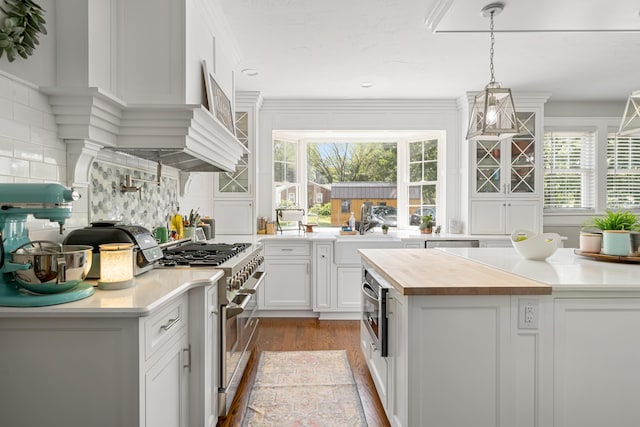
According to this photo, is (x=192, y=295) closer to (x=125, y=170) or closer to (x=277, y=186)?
(x=125, y=170)

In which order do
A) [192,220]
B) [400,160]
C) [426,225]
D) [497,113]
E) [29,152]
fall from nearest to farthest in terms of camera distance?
[29,152] → [497,113] → [192,220] → [426,225] → [400,160]

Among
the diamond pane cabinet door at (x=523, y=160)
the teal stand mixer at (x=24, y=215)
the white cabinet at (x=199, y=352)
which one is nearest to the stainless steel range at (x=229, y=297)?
the white cabinet at (x=199, y=352)

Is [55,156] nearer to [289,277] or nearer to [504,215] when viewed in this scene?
[289,277]

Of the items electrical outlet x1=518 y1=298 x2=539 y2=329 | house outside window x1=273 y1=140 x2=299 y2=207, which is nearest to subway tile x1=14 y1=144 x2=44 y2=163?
electrical outlet x1=518 y1=298 x2=539 y2=329

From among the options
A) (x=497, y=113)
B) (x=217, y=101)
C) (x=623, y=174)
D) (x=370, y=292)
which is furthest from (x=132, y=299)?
(x=623, y=174)

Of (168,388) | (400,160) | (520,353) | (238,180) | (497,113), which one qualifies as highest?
(400,160)

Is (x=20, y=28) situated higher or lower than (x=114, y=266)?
higher

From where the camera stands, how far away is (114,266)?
1540 mm

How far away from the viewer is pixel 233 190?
4316 mm

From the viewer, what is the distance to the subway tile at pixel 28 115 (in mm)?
1539

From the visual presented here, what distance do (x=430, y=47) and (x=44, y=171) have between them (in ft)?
8.96

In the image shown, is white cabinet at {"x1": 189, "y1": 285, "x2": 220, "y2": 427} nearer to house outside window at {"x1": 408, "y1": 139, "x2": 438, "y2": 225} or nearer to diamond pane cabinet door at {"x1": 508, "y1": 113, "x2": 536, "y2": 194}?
house outside window at {"x1": 408, "y1": 139, "x2": 438, "y2": 225}

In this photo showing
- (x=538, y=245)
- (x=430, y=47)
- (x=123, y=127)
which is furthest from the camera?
(x=430, y=47)

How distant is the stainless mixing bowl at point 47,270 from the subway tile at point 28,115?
22.0 inches
